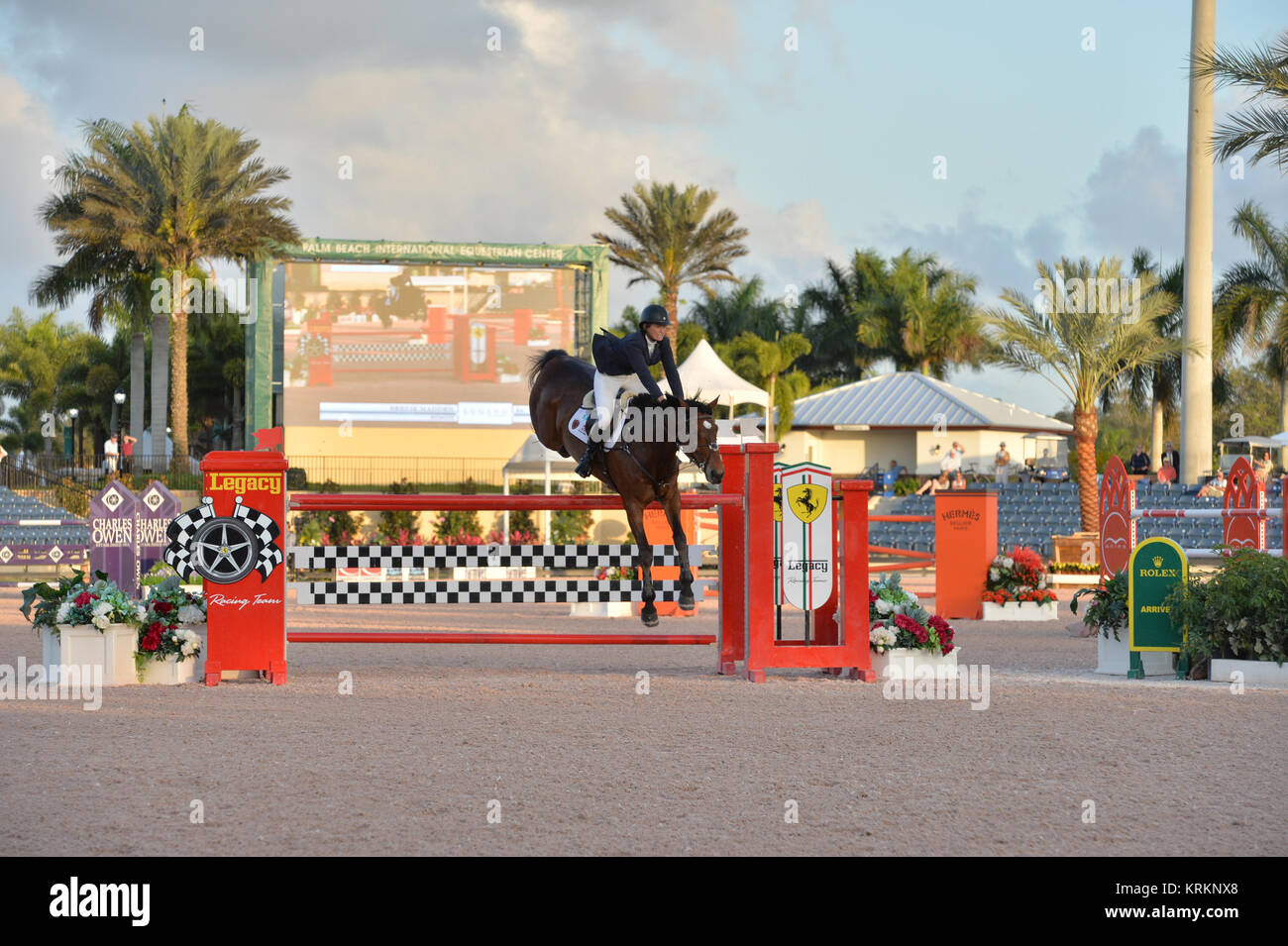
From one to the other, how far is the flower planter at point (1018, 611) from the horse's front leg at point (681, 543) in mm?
9947

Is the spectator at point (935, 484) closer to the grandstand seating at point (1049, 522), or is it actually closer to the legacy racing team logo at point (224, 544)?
the grandstand seating at point (1049, 522)

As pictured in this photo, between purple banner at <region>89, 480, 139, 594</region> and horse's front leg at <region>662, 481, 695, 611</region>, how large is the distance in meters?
10.2

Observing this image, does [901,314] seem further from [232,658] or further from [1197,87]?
[232,658]

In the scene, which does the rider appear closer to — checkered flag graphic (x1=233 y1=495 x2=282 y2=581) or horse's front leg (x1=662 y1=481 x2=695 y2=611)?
horse's front leg (x1=662 y1=481 x2=695 y2=611)

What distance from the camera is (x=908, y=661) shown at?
35.6ft

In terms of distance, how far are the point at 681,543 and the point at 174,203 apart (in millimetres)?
35619

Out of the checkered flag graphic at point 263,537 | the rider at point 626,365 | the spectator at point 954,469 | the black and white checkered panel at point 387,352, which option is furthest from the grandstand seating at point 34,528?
the spectator at point 954,469

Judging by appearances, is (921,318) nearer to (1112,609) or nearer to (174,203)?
(174,203)

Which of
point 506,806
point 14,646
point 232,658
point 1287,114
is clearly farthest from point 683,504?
point 1287,114

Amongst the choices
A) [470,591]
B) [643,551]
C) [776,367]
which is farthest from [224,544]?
[776,367]

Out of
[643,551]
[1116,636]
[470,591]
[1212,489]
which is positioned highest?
[1212,489]

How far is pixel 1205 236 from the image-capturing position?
36125mm

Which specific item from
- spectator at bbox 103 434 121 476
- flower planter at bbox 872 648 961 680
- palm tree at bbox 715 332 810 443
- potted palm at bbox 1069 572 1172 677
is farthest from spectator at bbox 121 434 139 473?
potted palm at bbox 1069 572 1172 677

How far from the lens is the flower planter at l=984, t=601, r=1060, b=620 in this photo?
18.4 m
